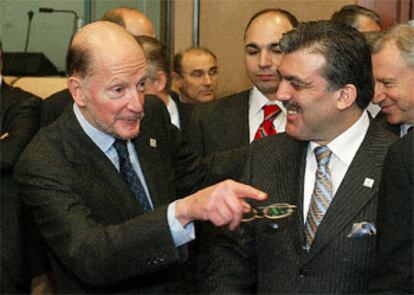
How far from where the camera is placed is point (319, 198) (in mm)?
2422

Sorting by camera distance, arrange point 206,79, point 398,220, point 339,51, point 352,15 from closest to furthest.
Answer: point 398,220 < point 339,51 < point 352,15 < point 206,79

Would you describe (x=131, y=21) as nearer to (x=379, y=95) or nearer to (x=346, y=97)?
(x=379, y=95)

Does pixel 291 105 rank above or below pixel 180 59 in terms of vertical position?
above

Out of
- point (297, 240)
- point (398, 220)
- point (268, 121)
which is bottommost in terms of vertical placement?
point (297, 240)

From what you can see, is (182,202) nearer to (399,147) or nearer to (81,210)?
(81,210)

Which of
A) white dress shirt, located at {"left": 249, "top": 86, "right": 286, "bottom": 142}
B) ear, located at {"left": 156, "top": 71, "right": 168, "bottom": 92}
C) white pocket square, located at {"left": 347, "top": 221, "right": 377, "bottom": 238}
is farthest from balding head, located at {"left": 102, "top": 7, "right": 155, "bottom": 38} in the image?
white pocket square, located at {"left": 347, "top": 221, "right": 377, "bottom": 238}

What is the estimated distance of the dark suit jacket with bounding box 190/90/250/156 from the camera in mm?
3348

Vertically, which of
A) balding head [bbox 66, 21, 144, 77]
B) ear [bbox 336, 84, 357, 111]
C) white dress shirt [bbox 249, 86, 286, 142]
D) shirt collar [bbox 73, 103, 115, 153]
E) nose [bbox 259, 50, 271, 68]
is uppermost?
balding head [bbox 66, 21, 144, 77]

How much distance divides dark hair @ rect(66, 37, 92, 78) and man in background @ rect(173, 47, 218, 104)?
2.67 m

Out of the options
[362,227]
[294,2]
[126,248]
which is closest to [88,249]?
[126,248]

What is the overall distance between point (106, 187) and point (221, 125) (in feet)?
3.33

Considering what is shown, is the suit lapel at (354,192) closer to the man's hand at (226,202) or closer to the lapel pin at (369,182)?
the lapel pin at (369,182)

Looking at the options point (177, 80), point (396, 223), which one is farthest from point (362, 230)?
point (177, 80)

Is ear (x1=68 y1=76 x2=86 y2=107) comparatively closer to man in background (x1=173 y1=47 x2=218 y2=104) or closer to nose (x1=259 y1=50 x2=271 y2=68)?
nose (x1=259 y1=50 x2=271 y2=68)
